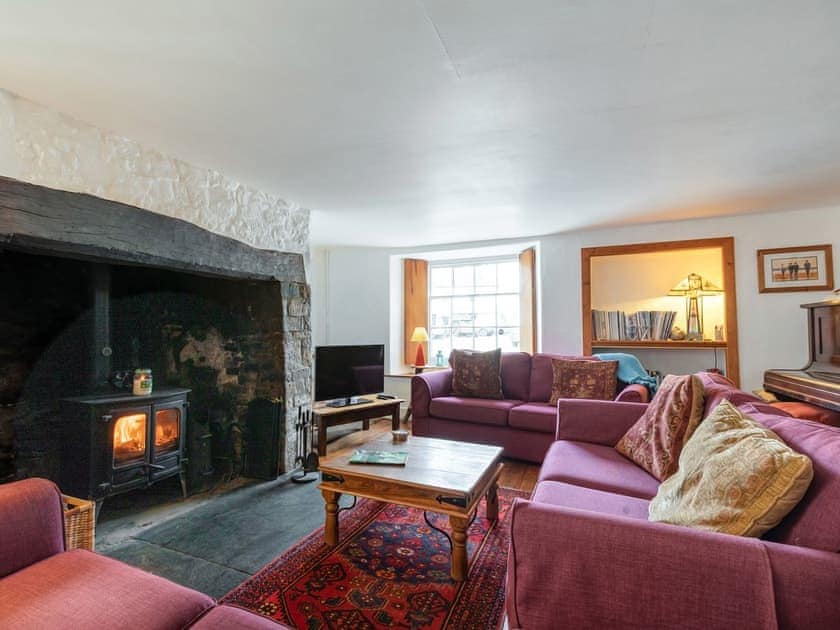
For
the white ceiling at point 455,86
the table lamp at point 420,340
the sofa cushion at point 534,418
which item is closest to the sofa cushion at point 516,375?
the sofa cushion at point 534,418

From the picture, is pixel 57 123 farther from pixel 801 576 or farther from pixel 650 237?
pixel 650 237

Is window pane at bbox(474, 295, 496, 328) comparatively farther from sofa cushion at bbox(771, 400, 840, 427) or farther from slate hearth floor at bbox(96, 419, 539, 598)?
sofa cushion at bbox(771, 400, 840, 427)

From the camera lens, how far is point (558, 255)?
14.6 ft

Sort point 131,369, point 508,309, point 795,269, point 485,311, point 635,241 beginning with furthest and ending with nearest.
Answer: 1. point 485,311
2. point 508,309
3. point 635,241
4. point 795,269
5. point 131,369

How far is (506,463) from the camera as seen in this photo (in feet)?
11.4

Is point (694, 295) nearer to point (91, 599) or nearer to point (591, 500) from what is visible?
point (591, 500)

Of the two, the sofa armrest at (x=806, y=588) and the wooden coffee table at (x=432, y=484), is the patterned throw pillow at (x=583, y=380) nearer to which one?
the wooden coffee table at (x=432, y=484)

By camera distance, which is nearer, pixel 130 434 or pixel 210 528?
pixel 210 528

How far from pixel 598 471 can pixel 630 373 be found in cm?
190

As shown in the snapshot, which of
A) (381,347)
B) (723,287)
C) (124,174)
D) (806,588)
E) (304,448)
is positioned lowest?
(304,448)

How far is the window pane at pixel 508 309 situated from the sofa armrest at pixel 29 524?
14.9ft

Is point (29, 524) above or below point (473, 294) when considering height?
below

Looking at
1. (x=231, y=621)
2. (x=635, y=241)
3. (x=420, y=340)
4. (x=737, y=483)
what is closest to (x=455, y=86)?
(x=737, y=483)

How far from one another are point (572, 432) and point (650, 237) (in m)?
2.53
